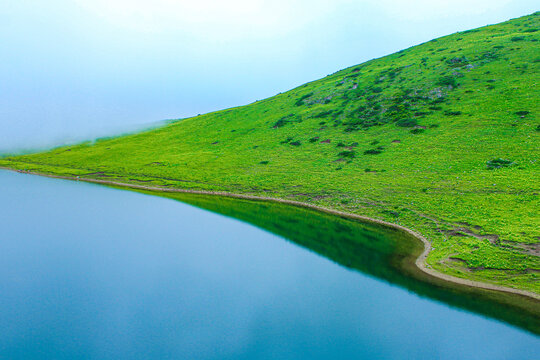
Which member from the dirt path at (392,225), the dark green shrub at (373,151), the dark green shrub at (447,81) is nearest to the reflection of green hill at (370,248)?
the dirt path at (392,225)

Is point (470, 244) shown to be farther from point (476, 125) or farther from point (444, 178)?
point (476, 125)

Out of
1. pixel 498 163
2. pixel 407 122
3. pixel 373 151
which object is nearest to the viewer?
pixel 498 163

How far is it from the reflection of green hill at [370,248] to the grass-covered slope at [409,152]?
2.13 m

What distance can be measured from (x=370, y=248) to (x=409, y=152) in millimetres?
30889

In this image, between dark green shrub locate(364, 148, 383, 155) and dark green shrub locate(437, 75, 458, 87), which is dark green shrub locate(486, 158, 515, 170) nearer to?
dark green shrub locate(364, 148, 383, 155)

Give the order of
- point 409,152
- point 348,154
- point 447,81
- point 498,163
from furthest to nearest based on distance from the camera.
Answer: point 447,81
point 348,154
point 409,152
point 498,163

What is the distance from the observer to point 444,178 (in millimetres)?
43375

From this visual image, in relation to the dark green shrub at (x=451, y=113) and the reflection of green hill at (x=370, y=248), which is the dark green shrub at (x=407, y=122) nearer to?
the dark green shrub at (x=451, y=113)

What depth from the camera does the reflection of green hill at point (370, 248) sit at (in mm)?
19844

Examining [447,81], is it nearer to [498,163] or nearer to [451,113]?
[451,113]

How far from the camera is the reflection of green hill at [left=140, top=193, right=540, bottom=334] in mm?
19844

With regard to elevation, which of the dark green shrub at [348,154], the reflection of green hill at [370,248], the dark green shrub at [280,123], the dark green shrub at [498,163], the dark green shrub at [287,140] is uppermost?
the dark green shrub at [280,123]

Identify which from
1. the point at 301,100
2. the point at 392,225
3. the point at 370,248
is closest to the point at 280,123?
the point at 301,100

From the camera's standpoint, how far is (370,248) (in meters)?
30.1
